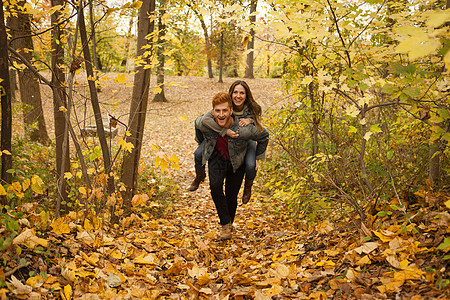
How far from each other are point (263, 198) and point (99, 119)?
343 cm

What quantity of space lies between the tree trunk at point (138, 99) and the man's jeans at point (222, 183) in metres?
1.04

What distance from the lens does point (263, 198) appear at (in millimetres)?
6047

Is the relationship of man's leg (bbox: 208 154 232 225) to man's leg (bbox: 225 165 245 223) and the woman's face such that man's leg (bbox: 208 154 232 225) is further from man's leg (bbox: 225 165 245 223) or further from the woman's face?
the woman's face

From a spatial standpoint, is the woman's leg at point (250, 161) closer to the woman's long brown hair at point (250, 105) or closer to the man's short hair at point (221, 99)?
the woman's long brown hair at point (250, 105)

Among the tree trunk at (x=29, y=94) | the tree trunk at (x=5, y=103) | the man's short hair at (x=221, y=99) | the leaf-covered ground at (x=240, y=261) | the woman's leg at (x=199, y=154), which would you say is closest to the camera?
the leaf-covered ground at (x=240, y=261)

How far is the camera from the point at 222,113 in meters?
3.60

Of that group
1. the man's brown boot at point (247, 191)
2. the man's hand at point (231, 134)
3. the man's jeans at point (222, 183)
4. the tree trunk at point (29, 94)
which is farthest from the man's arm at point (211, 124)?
the tree trunk at point (29, 94)

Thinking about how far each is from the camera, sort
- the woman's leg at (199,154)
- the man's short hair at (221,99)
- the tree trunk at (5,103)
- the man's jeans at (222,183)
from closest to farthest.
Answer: the tree trunk at (5,103) < the man's short hair at (221,99) < the man's jeans at (222,183) < the woman's leg at (199,154)

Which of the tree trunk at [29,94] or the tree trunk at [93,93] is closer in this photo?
the tree trunk at [93,93]

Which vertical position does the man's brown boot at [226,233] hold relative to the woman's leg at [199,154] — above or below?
below

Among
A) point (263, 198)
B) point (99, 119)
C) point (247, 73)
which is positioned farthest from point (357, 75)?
point (247, 73)

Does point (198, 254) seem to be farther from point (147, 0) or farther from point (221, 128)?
point (147, 0)

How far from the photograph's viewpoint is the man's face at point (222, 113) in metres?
3.59

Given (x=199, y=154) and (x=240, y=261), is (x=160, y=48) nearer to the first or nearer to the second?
(x=199, y=154)
